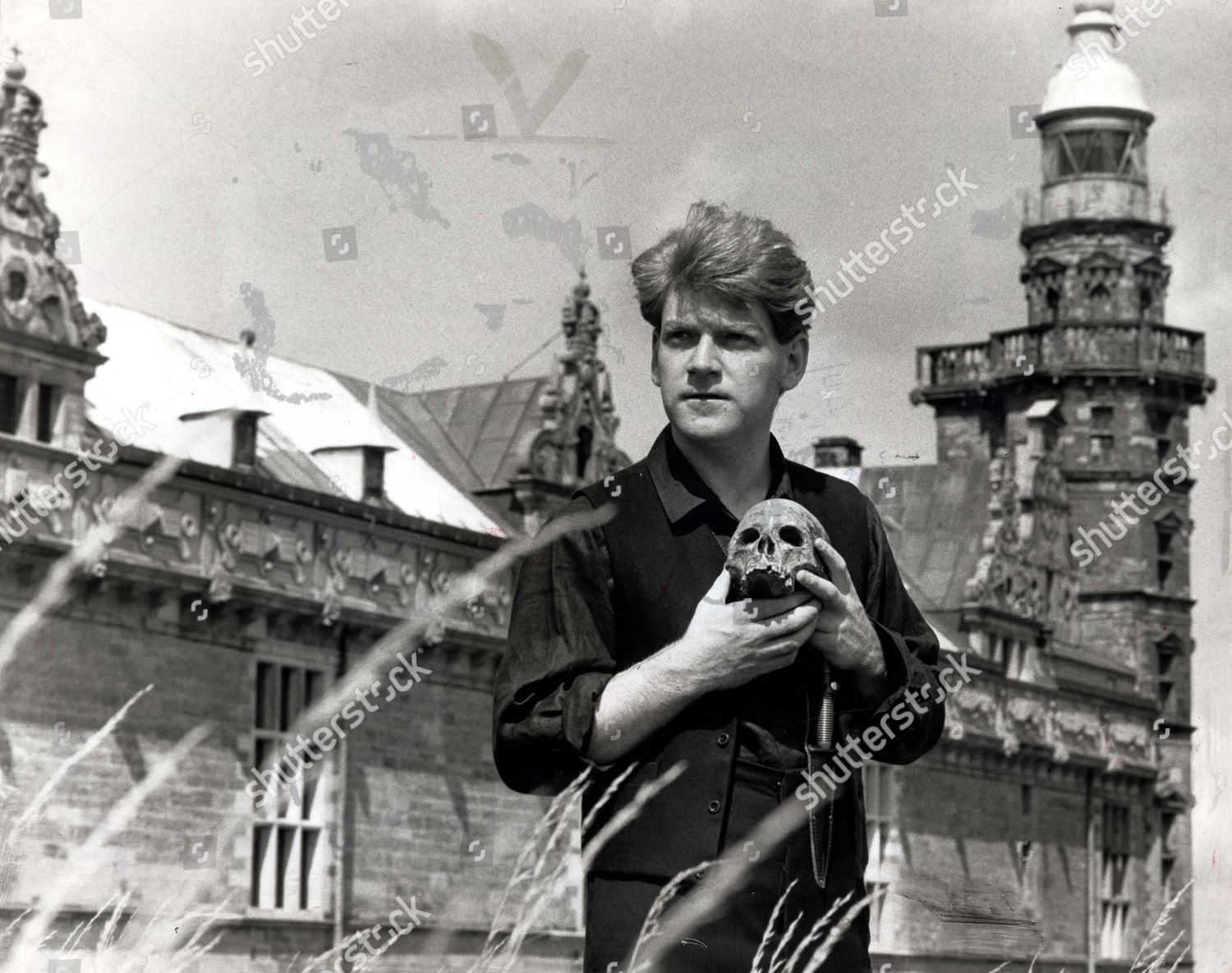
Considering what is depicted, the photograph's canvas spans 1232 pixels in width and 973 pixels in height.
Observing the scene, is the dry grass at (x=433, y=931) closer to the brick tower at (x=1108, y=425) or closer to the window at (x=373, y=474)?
the window at (x=373, y=474)

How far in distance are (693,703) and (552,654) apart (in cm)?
21

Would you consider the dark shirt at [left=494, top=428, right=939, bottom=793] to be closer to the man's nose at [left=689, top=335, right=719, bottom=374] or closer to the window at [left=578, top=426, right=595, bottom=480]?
the man's nose at [left=689, top=335, right=719, bottom=374]

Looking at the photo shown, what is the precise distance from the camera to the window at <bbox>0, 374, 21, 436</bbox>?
2116 cm

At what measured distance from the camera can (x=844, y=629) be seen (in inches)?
133

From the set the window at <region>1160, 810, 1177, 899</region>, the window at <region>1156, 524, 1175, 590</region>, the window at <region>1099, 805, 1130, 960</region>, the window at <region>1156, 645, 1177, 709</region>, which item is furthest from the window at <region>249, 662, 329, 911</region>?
the window at <region>1156, 524, 1175, 590</region>

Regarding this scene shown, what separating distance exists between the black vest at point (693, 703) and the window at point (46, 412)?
18.5 m

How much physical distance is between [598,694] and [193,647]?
20.1 metres

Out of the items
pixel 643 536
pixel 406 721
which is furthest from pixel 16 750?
pixel 643 536

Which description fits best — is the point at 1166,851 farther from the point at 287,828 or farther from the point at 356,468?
the point at 287,828

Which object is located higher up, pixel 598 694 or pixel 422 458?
pixel 422 458

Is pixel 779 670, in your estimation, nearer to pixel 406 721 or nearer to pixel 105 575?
pixel 105 575

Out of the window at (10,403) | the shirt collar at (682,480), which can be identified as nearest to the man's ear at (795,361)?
the shirt collar at (682,480)

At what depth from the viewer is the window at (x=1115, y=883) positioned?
1676 inches

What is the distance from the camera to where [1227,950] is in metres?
21.2
